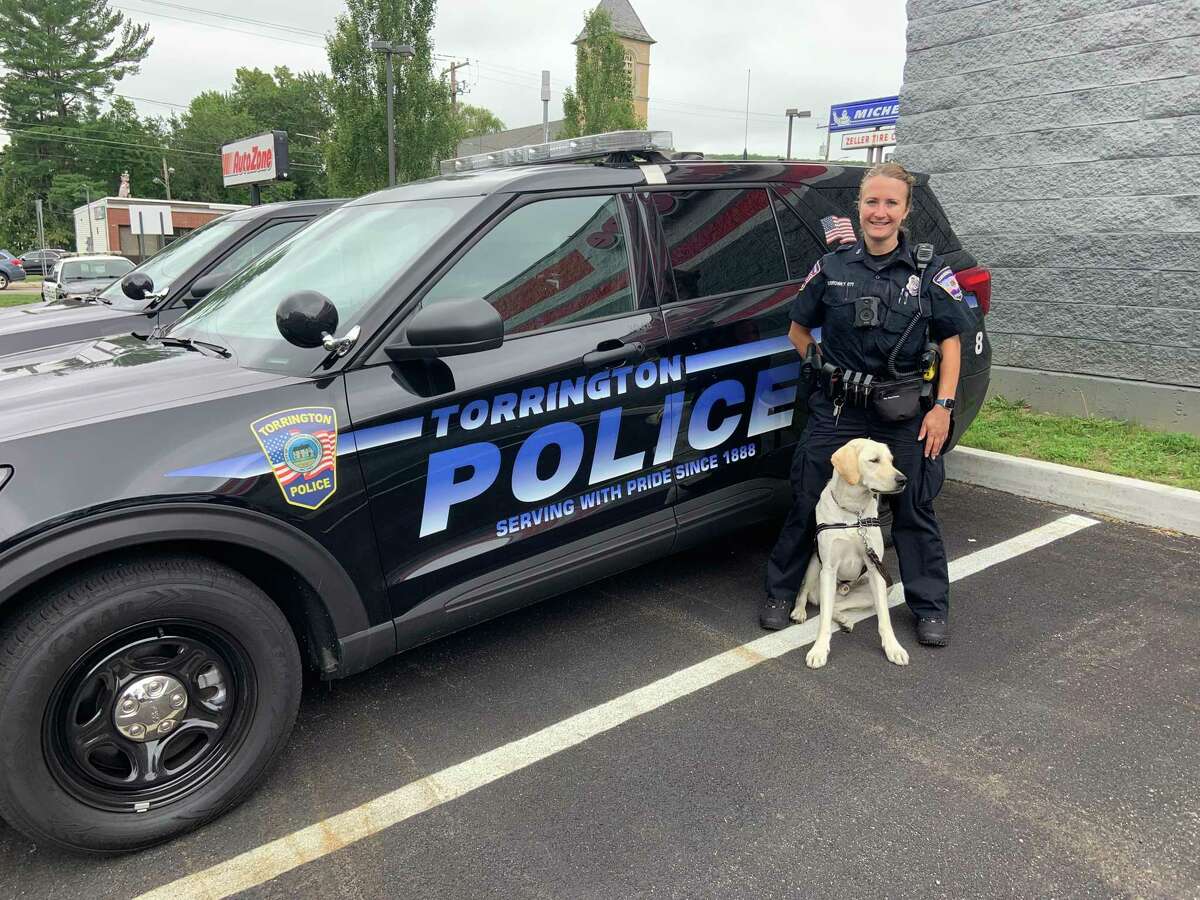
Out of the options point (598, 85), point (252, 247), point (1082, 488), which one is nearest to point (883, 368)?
point (1082, 488)

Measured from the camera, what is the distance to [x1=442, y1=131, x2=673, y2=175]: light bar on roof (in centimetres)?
356

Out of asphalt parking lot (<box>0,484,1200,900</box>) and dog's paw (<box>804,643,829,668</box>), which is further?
dog's paw (<box>804,643,829,668</box>)

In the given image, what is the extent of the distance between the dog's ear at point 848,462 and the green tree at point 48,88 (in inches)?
2904

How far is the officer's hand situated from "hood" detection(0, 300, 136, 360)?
5095mm

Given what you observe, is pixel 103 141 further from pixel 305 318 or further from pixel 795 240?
pixel 305 318

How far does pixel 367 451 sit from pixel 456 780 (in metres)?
1.04

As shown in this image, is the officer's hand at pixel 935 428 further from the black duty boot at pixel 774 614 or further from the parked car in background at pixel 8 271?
the parked car in background at pixel 8 271

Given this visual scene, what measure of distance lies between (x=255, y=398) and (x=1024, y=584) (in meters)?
3.37

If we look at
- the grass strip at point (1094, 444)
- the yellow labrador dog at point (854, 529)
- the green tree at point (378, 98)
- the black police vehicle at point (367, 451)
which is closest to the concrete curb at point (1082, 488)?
the grass strip at point (1094, 444)

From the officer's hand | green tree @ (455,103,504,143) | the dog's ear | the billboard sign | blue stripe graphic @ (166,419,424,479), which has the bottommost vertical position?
the dog's ear

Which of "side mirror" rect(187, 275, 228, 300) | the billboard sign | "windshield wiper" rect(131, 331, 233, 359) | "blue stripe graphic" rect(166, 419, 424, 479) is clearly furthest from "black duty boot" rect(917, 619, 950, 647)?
the billboard sign

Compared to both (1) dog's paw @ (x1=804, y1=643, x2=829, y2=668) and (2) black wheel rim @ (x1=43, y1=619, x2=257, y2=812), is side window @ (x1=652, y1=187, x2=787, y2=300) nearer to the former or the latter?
(1) dog's paw @ (x1=804, y1=643, x2=829, y2=668)

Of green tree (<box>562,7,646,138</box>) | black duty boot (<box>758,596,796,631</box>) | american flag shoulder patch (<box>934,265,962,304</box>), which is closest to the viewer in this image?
american flag shoulder patch (<box>934,265,962,304</box>)

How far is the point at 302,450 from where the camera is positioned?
2412 millimetres
